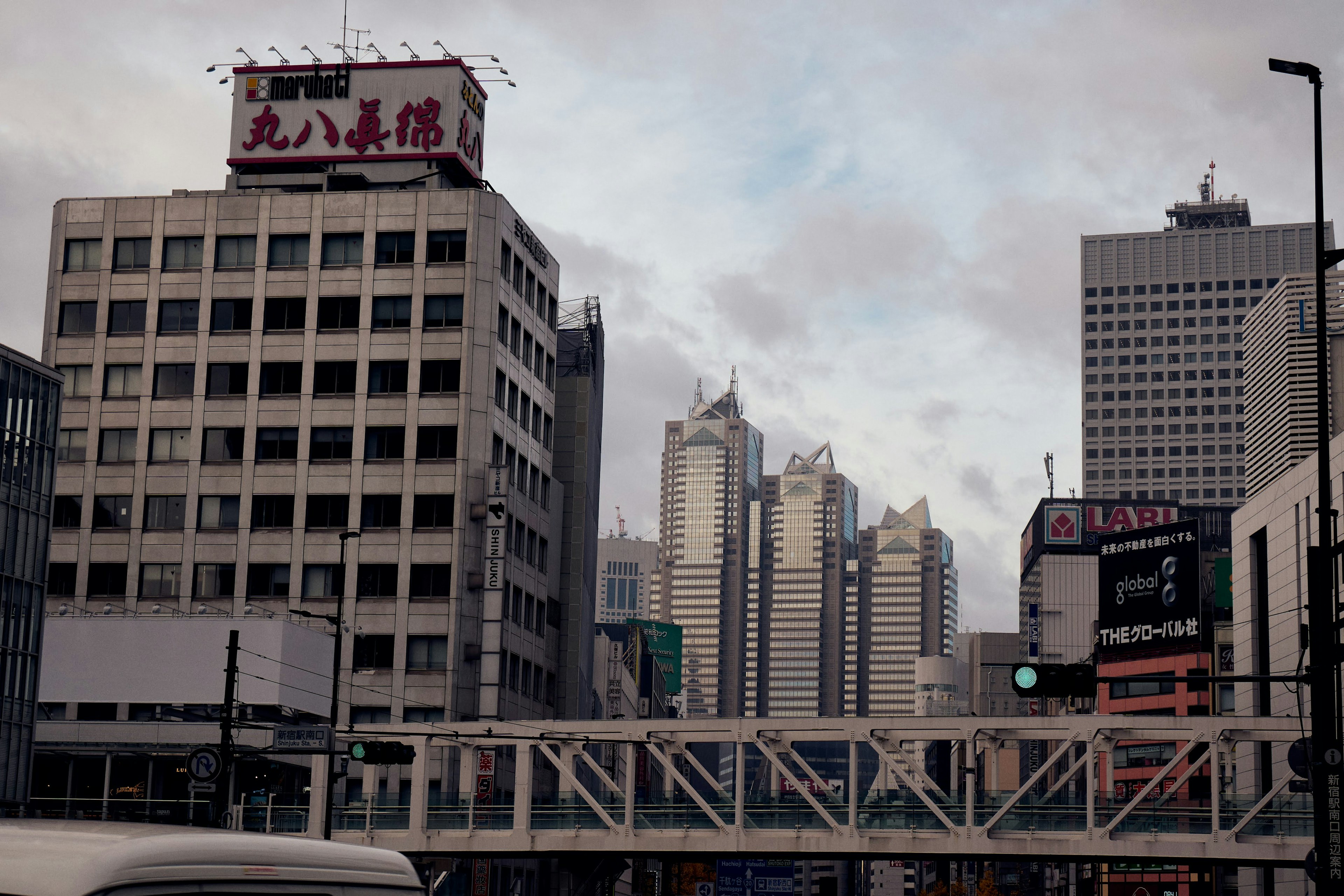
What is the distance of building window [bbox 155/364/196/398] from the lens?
9075cm

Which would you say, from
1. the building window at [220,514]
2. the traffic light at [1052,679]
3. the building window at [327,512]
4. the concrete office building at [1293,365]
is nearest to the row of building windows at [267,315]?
the building window at [327,512]

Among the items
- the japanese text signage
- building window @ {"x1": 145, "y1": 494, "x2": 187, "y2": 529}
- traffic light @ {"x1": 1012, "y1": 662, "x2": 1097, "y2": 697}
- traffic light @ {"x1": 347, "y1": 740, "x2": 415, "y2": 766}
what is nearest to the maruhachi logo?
the japanese text signage

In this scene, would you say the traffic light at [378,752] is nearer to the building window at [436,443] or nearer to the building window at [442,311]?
the building window at [436,443]

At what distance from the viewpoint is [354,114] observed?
3745 inches

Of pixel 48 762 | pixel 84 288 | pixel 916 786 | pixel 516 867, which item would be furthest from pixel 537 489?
pixel 916 786

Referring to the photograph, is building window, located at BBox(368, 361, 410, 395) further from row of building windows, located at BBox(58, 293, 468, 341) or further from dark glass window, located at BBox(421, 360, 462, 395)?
row of building windows, located at BBox(58, 293, 468, 341)

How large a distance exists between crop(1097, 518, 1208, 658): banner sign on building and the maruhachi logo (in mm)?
48

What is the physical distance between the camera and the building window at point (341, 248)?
296ft

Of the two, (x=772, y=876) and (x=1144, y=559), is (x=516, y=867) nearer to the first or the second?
(x=772, y=876)

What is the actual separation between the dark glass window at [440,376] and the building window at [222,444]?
1067 centimetres

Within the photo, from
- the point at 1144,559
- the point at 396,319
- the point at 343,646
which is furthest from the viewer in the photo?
the point at 1144,559

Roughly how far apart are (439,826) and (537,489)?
131 feet

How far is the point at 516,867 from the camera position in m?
92.0

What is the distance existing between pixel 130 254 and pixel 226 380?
942cm
